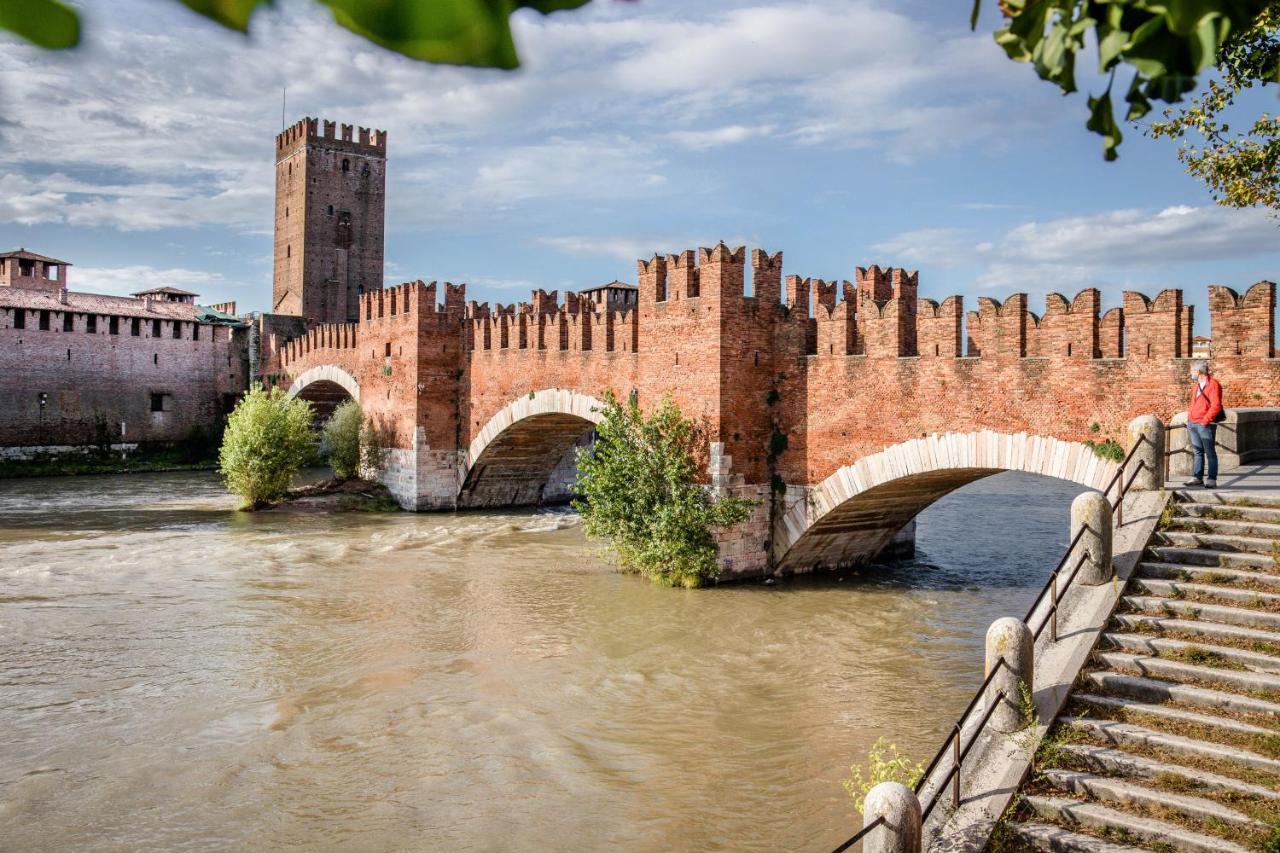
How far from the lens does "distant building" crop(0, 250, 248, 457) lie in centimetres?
3578

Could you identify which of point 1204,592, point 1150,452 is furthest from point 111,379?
point 1204,592

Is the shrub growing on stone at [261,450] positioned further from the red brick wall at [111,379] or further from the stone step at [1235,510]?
the stone step at [1235,510]

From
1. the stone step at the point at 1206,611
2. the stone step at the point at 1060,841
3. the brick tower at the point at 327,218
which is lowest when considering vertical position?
the stone step at the point at 1060,841

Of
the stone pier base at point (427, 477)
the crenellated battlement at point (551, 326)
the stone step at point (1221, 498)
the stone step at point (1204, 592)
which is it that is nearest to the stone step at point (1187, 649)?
the stone step at point (1204, 592)

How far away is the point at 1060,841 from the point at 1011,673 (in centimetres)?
127

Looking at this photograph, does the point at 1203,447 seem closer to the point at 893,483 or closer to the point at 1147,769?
the point at 1147,769

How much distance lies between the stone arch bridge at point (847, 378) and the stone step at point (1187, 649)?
15.2 ft

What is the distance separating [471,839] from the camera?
7.71 m

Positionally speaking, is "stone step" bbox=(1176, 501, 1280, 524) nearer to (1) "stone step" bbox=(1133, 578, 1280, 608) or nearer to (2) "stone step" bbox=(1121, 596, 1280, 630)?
(1) "stone step" bbox=(1133, 578, 1280, 608)

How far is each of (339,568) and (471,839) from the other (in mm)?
11404

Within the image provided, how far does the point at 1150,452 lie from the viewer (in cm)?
916

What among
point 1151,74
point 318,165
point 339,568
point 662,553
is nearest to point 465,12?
point 1151,74

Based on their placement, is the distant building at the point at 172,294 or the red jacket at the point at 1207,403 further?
the distant building at the point at 172,294

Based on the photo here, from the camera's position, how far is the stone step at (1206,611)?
7227 mm
